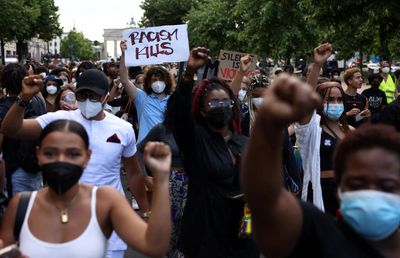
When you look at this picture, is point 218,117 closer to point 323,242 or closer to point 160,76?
point 323,242

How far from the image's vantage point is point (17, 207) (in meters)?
2.87

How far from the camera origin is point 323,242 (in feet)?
7.04

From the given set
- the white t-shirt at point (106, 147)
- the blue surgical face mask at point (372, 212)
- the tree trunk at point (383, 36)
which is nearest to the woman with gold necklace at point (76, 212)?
the blue surgical face mask at point (372, 212)

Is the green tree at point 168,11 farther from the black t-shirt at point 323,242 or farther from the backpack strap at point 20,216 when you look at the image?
the black t-shirt at point 323,242

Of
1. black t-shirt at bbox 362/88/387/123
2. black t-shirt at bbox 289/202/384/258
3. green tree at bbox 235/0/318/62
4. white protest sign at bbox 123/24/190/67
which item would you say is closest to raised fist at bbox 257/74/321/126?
black t-shirt at bbox 289/202/384/258

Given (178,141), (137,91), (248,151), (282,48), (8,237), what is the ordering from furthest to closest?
(282,48)
(137,91)
(178,141)
(8,237)
(248,151)

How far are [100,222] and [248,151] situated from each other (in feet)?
3.73

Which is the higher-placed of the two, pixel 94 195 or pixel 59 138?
pixel 59 138

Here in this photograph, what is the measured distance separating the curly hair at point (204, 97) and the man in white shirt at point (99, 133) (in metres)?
0.49

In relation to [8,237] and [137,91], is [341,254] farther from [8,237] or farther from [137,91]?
[137,91]

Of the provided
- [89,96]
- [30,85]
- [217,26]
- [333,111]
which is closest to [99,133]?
[89,96]

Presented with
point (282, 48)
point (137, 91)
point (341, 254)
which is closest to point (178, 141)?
point (341, 254)

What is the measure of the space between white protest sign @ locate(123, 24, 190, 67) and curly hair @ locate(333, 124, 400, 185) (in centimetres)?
525

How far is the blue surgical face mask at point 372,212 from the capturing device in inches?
82.8
